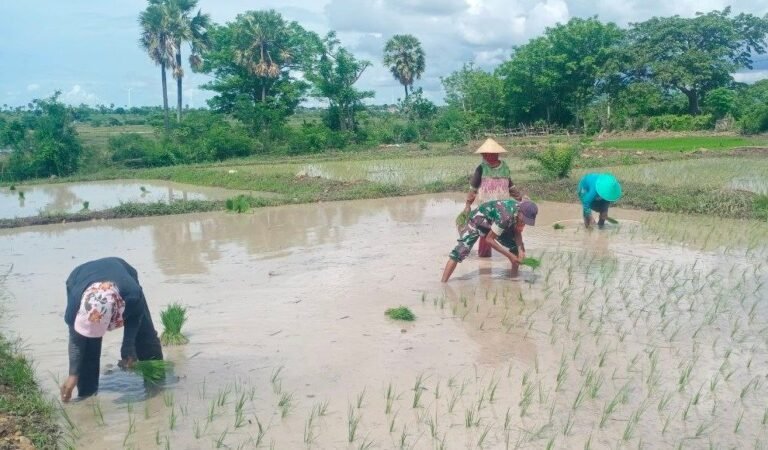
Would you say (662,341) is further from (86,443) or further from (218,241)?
(218,241)

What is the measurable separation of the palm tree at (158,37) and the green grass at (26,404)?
30.0 metres

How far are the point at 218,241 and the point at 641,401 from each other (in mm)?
7487

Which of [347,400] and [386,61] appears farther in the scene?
[386,61]

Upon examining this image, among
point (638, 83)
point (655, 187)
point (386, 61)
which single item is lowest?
point (655, 187)

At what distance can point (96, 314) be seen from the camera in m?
3.79

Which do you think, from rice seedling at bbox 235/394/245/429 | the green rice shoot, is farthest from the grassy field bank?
Result: rice seedling at bbox 235/394/245/429

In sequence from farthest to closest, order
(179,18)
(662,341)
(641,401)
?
(179,18), (662,341), (641,401)

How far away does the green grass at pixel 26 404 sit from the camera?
12.0ft

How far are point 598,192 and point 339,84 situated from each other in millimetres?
25402

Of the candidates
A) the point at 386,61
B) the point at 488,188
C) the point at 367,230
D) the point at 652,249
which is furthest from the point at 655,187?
the point at 386,61

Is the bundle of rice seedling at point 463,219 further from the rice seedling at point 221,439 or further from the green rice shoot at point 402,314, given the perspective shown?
the rice seedling at point 221,439

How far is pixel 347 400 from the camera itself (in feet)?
13.4

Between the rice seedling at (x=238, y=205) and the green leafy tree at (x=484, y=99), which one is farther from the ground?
the green leafy tree at (x=484, y=99)

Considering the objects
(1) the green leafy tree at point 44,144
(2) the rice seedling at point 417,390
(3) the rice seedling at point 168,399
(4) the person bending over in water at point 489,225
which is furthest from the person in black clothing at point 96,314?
(1) the green leafy tree at point 44,144
